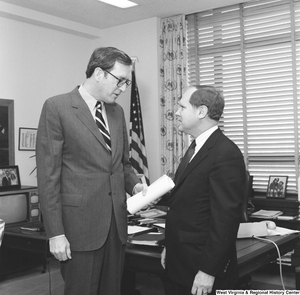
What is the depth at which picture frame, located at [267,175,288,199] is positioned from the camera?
15.6 ft

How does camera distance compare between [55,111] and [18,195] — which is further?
[18,195]

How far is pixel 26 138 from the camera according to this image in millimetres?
5293

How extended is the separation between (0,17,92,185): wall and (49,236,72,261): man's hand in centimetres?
350

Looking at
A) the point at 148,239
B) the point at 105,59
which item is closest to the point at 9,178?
the point at 148,239

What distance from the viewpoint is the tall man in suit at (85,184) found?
1922 millimetres

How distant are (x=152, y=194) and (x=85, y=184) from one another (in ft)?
1.02

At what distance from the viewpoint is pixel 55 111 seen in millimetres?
1974

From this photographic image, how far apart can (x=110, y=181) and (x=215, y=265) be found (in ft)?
1.98

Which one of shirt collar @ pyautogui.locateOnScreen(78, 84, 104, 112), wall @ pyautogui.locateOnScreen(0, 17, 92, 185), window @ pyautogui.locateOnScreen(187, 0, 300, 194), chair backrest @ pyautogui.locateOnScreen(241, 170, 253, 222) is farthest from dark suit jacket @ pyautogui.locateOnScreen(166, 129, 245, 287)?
wall @ pyautogui.locateOnScreen(0, 17, 92, 185)

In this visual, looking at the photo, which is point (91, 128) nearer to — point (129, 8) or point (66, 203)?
point (66, 203)

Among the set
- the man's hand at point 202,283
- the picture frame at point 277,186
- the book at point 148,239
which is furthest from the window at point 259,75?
the man's hand at point 202,283

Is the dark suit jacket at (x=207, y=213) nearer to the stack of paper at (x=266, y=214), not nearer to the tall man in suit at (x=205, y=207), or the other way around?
the tall man in suit at (x=205, y=207)

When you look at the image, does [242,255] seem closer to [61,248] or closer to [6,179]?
[61,248]

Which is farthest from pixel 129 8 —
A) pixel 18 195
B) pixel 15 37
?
pixel 18 195
